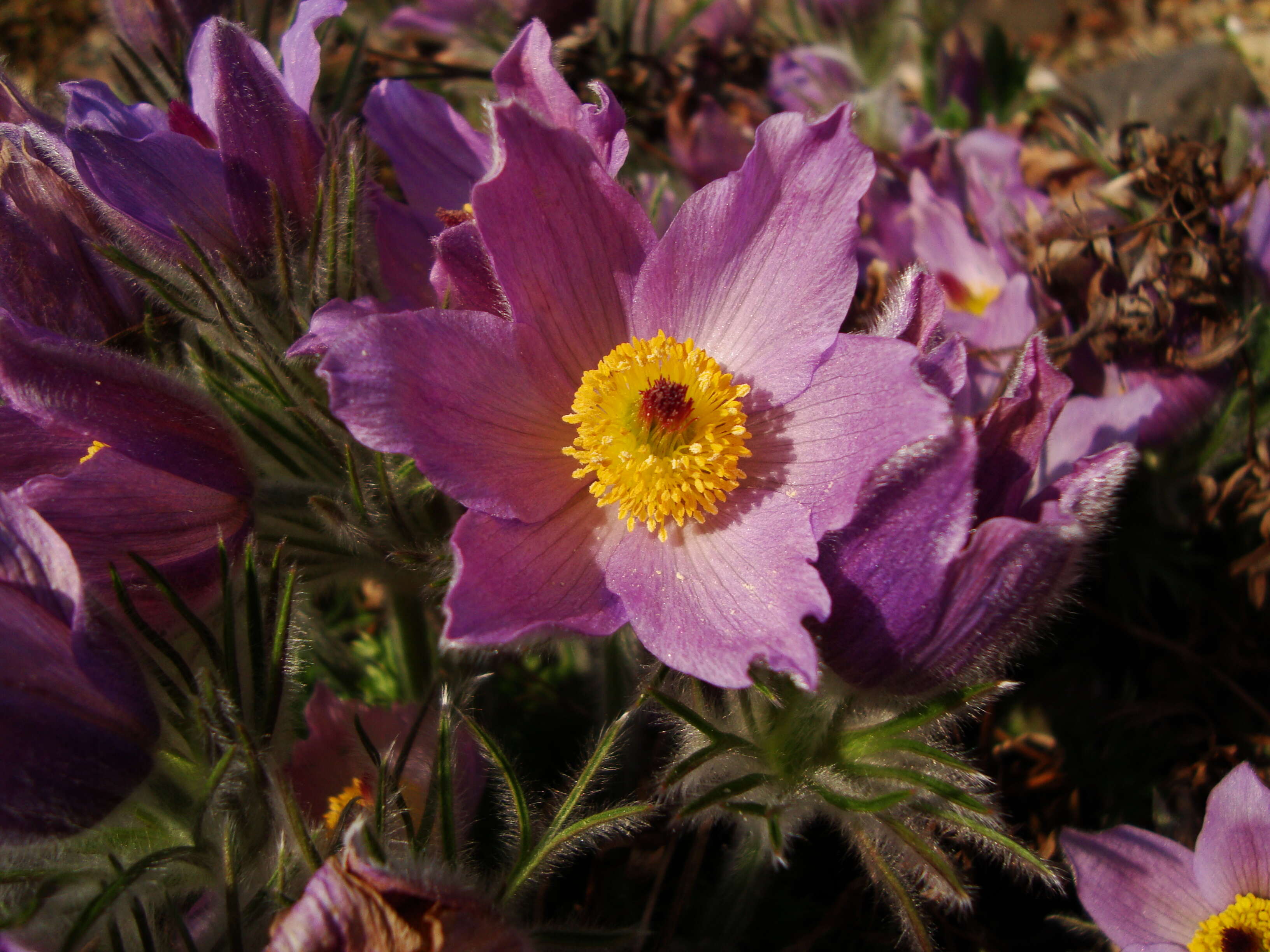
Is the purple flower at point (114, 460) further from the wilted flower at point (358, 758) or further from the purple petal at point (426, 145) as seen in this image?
the purple petal at point (426, 145)

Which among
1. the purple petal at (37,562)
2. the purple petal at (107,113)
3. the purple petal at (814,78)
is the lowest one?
the purple petal at (814,78)

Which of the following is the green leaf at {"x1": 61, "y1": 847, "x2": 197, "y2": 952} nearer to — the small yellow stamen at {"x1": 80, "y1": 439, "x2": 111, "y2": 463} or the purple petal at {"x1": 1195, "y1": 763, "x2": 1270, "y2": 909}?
the small yellow stamen at {"x1": 80, "y1": 439, "x2": 111, "y2": 463}

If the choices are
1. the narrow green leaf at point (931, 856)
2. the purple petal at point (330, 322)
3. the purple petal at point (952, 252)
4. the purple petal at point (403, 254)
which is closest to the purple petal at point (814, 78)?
the purple petal at point (952, 252)

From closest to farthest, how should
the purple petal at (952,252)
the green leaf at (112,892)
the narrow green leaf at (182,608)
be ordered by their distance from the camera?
1. the green leaf at (112,892)
2. the narrow green leaf at (182,608)
3. the purple petal at (952,252)

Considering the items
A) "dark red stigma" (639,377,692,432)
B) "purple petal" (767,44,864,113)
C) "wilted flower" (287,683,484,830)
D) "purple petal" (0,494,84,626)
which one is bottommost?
"wilted flower" (287,683,484,830)

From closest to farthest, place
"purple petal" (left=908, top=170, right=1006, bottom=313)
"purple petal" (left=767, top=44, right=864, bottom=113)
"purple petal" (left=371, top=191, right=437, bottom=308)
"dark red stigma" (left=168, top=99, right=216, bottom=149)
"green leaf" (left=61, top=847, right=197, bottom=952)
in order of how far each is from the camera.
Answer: "green leaf" (left=61, top=847, right=197, bottom=952) < "dark red stigma" (left=168, top=99, right=216, bottom=149) < "purple petal" (left=371, top=191, right=437, bottom=308) < "purple petal" (left=908, top=170, right=1006, bottom=313) < "purple petal" (left=767, top=44, right=864, bottom=113)

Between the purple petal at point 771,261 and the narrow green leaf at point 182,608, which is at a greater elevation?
the purple petal at point 771,261

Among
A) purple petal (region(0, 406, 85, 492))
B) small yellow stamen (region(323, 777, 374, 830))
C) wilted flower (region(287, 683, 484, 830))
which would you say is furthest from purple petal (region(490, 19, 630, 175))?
small yellow stamen (region(323, 777, 374, 830))

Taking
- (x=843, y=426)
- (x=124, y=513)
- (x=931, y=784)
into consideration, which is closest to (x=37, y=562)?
(x=124, y=513)

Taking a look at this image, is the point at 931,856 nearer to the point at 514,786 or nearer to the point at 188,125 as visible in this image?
the point at 514,786
